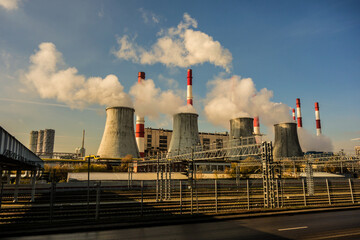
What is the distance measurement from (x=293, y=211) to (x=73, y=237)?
10.1 m

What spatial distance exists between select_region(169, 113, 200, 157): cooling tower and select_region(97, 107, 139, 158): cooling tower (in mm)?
9664

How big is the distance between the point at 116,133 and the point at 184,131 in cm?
1347

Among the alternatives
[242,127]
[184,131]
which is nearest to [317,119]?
[242,127]

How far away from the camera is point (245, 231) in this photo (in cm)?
889

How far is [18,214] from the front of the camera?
1374 centimetres

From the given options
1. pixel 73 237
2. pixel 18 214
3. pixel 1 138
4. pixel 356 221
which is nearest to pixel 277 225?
pixel 356 221

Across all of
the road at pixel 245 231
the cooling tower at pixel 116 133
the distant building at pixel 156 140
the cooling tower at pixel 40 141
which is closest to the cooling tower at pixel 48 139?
the cooling tower at pixel 40 141

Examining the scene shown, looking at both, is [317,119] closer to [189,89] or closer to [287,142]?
[287,142]

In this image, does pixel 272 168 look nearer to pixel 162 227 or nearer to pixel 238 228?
pixel 238 228

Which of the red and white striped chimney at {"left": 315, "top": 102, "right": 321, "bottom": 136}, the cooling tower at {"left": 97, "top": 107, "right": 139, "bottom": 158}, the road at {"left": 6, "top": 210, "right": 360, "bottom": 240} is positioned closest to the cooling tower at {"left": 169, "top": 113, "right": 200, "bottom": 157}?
the cooling tower at {"left": 97, "top": 107, "right": 139, "bottom": 158}

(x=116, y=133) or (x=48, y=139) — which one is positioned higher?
(x=48, y=139)

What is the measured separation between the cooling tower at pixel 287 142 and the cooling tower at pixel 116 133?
37106 mm

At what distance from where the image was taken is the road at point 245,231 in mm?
8148

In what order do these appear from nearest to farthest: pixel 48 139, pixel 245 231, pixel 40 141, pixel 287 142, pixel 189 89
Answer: pixel 245 231
pixel 189 89
pixel 287 142
pixel 48 139
pixel 40 141
